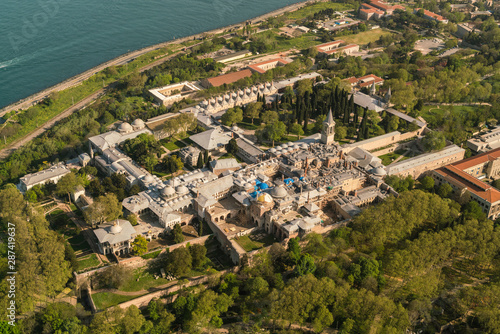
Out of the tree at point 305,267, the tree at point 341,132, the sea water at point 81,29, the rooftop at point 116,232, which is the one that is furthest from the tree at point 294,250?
the sea water at point 81,29

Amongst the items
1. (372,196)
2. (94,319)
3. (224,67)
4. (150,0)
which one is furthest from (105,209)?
(150,0)

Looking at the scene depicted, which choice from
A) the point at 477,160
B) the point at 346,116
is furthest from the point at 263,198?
the point at 477,160

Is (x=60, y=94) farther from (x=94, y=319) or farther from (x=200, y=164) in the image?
(x=94, y=319)

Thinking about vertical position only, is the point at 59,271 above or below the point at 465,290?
above

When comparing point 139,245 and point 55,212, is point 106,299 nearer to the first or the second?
point 139,245

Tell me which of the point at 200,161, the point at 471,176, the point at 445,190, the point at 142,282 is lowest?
the point at 445,190

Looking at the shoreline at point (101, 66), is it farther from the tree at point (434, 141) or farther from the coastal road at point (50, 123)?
the tree at point (434, 141)
